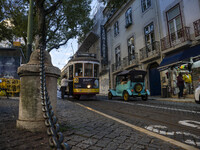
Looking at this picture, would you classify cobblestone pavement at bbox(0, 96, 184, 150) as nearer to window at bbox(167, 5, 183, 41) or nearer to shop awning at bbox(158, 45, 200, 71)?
shop awning at bbox(158, 45, 200, 71)

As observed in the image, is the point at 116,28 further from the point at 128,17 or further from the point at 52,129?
the point at 52,129

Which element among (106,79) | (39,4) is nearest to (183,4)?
(39,4)

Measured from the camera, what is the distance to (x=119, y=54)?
21.2 metres

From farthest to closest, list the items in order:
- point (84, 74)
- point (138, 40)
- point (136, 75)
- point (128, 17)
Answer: point (128, 17), point (138, 40), point (84, 74), point (136, 75)

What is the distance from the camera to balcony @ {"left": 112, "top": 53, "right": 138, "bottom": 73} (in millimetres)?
16862

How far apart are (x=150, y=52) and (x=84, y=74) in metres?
7.47

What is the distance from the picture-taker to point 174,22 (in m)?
12.4

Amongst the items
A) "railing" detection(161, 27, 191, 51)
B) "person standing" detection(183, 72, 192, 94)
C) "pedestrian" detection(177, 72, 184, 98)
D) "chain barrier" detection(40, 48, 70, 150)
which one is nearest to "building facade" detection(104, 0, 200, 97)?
"railing" detection(161, 27, 191, 51)

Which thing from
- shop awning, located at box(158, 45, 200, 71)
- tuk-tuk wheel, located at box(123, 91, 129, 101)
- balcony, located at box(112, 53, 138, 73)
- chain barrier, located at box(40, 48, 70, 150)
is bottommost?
tuk-tuk wheel, located at box(123, 91, 129, 101)

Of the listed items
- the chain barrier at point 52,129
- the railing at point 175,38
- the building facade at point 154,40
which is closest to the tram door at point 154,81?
the building facade at point 154,40

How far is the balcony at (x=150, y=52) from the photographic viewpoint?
13.7 meters

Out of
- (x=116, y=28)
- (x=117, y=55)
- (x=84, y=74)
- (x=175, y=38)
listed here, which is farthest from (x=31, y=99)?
(x=116, y=28)

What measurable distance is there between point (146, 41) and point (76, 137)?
1501 cm

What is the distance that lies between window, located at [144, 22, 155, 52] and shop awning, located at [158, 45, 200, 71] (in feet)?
8.45
